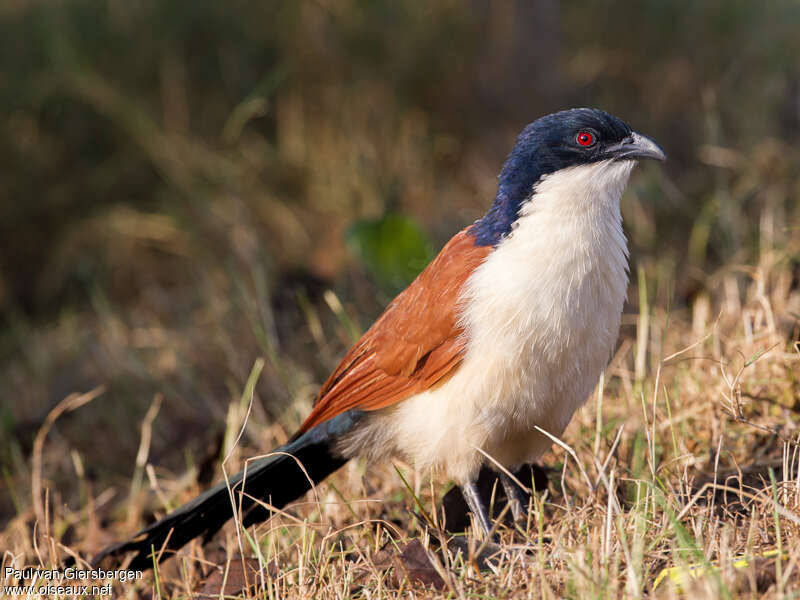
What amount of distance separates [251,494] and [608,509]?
1116 mm

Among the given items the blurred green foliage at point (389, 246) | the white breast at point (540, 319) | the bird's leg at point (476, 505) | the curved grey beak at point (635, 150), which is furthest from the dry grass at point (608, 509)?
the blurred green foliage at point (389, 246)

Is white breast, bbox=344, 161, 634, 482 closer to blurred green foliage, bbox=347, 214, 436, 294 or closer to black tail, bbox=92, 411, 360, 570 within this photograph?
black tail, bbox=92, 411, 360, 570

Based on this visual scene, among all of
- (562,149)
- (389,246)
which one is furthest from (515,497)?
(389,246)

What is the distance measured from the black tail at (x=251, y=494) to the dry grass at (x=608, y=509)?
7 cm

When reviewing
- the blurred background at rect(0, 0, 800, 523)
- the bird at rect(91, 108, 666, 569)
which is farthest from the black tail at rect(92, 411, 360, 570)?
the blurred background at rect(0, 0, 800, 523)

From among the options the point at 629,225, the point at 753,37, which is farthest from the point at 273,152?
the point at 753,37

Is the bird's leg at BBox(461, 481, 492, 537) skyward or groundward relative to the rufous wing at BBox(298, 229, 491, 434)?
groundward

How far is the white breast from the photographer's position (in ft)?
A: 6.91

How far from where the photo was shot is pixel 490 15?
5215 mm

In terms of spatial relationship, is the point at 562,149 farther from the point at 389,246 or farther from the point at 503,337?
the point at 389,246

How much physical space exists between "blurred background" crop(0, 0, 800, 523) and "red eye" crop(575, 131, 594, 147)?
84.4 inches

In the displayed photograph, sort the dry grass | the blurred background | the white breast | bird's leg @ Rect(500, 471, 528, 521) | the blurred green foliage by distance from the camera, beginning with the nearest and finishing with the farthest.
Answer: the dry grass, the white breast, bird's leg @ Rect(500, 471, 528, 521), the blurred green foliage, the blurred background

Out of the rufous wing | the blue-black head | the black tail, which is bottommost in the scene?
the black tail

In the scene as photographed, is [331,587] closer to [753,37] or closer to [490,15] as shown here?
[490,15]
